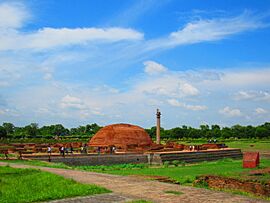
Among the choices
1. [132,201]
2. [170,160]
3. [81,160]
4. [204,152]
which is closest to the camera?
[132,201]

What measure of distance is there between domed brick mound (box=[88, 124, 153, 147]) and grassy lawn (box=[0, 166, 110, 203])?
3209cm

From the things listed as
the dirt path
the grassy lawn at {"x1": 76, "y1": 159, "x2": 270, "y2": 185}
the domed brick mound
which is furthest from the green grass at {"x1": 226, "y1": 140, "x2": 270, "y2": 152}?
the dirt path

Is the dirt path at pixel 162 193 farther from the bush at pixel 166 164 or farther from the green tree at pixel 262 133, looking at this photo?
the green tree at pixel 262 133

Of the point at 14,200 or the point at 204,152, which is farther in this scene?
the point at 204,152

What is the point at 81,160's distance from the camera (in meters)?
27.4

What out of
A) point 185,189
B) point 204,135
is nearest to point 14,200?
point 185,189

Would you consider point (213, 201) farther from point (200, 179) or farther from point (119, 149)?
point (119, 149)

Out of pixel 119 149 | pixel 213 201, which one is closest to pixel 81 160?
pixel 119 149

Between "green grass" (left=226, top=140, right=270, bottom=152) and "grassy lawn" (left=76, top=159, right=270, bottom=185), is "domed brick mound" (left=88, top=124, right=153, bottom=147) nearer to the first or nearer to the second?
"green grass" (left=226, top=140, right=270, bottom=152)

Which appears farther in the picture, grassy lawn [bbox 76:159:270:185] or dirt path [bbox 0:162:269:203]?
grassy lawn [bbox 76:159:270:185]

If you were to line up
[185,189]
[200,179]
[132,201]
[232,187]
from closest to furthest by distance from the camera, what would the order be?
1. [132,201]
2. [185,189]
3. [232,187]
4. [200,179]

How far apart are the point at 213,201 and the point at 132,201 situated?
5.84 ft

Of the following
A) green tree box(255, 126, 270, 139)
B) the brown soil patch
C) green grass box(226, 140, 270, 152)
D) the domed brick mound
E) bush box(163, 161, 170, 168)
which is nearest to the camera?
the brown soil patch

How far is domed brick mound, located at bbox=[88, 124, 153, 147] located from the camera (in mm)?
45000
